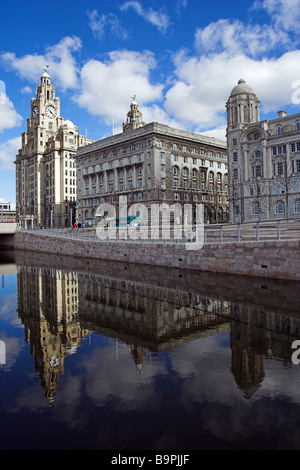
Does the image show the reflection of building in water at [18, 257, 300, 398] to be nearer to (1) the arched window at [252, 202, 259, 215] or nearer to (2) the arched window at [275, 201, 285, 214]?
(2) the arched window at [275, 201, 285, 214]

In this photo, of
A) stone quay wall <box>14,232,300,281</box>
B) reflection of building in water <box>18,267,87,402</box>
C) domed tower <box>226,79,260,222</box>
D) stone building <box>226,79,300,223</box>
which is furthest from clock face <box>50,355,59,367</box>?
domed tower <box>226,79,260,222</box>

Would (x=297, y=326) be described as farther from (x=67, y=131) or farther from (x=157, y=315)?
(x=67, y=131)

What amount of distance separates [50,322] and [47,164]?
98665mm

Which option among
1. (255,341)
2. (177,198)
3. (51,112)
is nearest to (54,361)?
(255,341)

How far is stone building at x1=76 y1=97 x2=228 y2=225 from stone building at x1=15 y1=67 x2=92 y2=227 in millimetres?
17601

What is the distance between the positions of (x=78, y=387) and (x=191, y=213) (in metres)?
70.2

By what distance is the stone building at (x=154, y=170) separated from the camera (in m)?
68.4

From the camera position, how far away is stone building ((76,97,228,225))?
6844 centimetres

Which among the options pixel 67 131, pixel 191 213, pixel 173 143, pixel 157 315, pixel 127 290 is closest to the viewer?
pixel 157 315

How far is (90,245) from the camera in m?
39.7

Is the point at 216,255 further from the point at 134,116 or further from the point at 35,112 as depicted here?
the point at 35,112

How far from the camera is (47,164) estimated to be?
10569 centimetres
